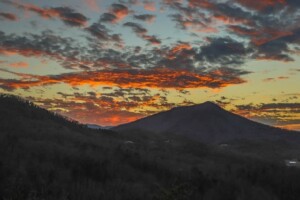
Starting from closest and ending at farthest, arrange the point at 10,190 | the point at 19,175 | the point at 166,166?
the point at 10,190
the point at 19,175
the point at 166,166

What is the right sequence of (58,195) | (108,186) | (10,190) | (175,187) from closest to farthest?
1. (175,187)
2. (10,190)
3. (58,195)
4. (108,186)

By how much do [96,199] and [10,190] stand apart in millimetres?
4625

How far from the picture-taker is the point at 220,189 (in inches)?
1072

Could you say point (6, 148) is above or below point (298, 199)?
above

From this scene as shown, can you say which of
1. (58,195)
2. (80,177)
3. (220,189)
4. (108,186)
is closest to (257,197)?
(220,189)

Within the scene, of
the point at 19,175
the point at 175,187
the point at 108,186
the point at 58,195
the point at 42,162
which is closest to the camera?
the point at 175,187

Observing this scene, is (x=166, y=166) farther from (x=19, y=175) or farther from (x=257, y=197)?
(x=19, y=175)

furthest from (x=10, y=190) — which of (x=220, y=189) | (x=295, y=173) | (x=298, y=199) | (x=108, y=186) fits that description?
(x=295, y=173)

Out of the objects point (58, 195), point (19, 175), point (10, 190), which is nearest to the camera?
point (10, 190)

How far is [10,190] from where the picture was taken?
17.5 meters

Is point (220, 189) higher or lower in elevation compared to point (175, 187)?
lower

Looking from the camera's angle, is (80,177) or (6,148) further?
(6,148)

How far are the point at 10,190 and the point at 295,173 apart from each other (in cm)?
2833

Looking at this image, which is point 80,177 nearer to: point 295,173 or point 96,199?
point 96,199
